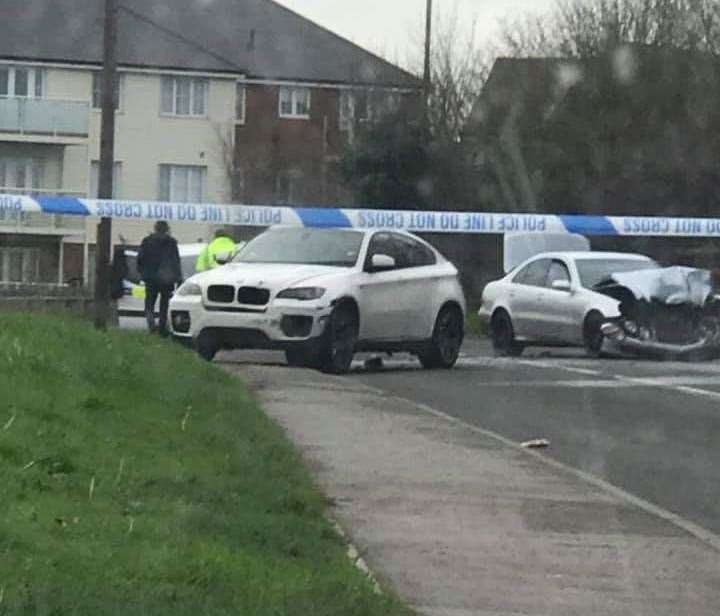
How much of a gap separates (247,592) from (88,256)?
183ft

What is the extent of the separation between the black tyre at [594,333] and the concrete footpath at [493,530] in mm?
11079

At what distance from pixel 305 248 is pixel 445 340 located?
6.79 feet

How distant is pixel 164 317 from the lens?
2464cm

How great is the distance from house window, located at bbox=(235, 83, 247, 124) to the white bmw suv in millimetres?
38560

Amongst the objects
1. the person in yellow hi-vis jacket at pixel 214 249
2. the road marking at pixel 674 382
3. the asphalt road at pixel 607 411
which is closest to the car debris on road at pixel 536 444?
the asphalt road at pixel 607 411

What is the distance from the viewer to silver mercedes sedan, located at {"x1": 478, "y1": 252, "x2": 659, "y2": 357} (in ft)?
85.7

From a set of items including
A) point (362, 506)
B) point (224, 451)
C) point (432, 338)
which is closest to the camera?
point (362, 506)

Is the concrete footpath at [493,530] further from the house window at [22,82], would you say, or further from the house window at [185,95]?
the house window at [22,82]

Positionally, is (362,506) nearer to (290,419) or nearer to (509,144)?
(290,419)

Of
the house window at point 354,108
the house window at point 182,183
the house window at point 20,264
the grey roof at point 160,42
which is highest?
the grey roof at point 160,42

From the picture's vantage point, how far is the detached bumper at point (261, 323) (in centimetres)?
2006

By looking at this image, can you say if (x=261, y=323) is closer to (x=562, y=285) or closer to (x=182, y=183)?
(x=562, y=285)

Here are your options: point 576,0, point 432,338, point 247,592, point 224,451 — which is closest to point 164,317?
point 432,338

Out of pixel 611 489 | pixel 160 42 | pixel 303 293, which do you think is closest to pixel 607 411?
pixel 303 293
